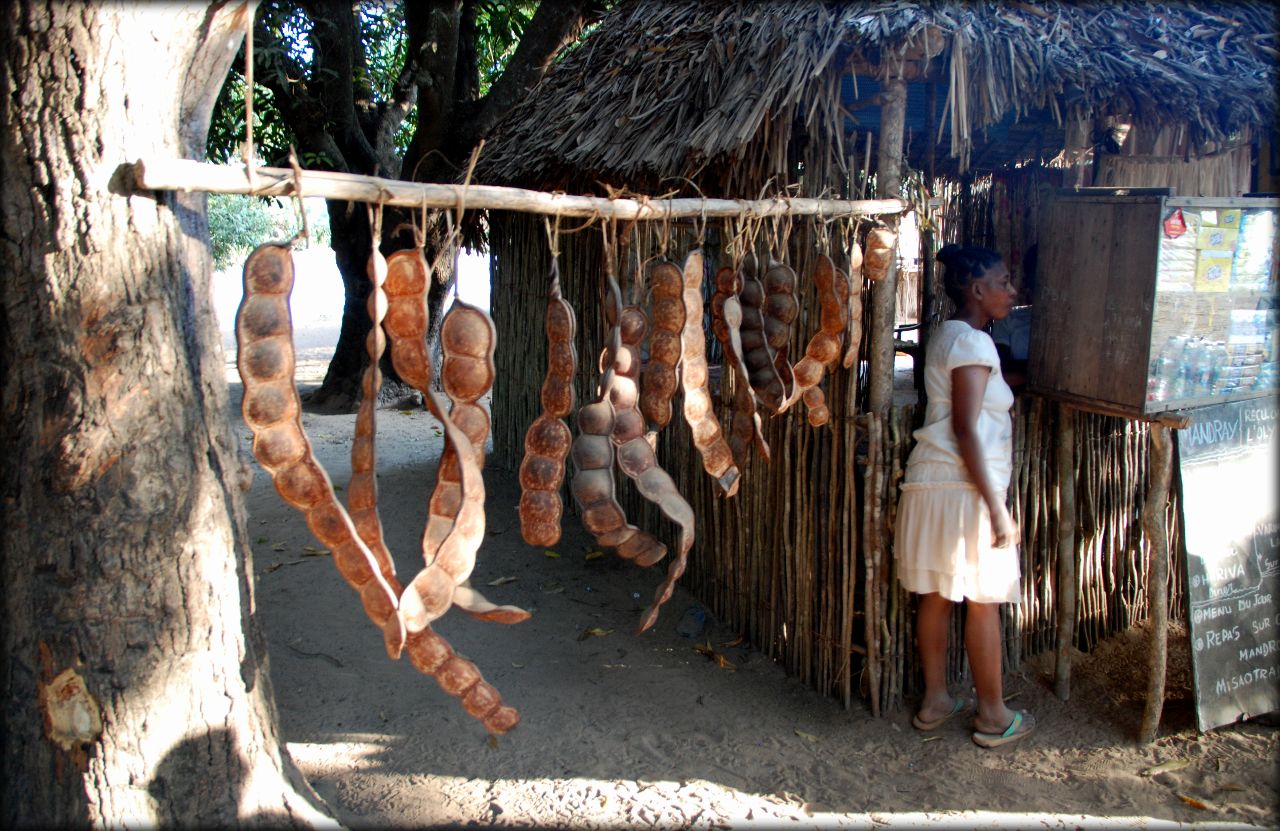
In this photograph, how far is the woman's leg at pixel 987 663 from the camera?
3.42 m

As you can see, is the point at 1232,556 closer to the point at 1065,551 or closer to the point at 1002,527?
the point at 1065,551

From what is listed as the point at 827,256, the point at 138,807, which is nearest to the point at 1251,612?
the point at 827,256

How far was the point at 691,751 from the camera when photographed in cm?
347

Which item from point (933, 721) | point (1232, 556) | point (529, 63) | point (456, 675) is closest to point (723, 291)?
point (456, 675)

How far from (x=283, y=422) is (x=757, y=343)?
152cm

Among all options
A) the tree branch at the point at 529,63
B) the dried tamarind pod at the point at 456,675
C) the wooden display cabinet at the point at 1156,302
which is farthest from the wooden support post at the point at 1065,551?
the tree branch at the point at 529,63

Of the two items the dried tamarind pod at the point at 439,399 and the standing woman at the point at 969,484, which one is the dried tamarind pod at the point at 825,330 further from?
the dried tamarind pod at the point at 439,399

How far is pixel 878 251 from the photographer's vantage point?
3.27 m

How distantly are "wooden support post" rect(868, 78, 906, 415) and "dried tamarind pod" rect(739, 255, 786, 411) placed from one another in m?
0.61

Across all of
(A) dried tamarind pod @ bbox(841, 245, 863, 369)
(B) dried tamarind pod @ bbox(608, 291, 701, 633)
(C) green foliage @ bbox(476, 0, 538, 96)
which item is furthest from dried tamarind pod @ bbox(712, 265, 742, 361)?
(C) green foliage @ bbox(476, 0, 538, 96)

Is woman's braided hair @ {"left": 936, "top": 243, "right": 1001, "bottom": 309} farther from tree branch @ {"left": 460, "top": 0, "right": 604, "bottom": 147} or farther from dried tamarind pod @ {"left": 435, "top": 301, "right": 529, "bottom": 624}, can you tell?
tree branch @ {"left": 460, "top": 0, "right": 604, "bottom": 147}

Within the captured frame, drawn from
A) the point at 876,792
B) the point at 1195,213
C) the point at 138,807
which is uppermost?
the point at 1195,213

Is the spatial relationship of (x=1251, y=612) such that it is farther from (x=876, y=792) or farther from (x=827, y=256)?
(x=827, y=256)

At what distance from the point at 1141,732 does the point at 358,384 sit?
7.00m
